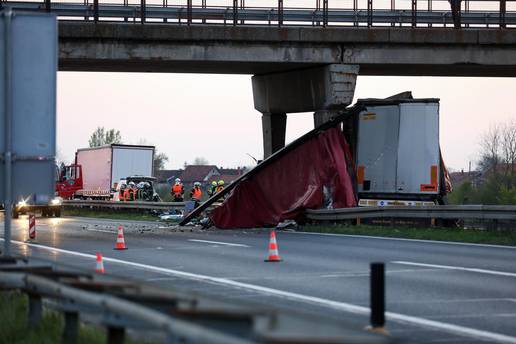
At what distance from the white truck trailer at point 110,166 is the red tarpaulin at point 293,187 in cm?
3091

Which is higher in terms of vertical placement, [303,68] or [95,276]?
[303,68]

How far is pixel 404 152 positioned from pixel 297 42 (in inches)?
242

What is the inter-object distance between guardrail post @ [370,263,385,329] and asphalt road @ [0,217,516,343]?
3.52 ft

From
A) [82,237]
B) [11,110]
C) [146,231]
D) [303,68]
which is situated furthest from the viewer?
[303,68]

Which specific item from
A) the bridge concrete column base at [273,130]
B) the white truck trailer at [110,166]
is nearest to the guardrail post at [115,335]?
the bridge concrete column base at [273,130]

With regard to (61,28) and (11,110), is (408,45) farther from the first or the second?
(11,110)

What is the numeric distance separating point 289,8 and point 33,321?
27.6 m

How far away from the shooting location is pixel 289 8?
1407 inches

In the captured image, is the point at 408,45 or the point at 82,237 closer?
the point at 82,237

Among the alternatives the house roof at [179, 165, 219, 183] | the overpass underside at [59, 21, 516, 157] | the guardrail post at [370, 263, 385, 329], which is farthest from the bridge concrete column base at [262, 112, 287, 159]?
the house roof at [179, 165, 219, 183]

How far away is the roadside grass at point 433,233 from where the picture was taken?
74.7 feet

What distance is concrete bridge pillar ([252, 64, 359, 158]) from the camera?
109 feet

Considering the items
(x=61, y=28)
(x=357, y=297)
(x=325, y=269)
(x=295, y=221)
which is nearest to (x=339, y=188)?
(x=295, y=221)

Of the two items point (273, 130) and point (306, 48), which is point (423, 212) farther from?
point (273, 130)
